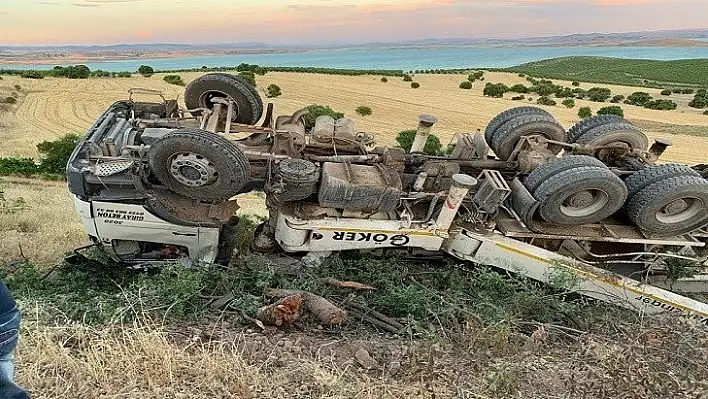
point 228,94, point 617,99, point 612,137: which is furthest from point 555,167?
point 617,99

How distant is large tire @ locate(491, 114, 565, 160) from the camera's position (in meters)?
6.57

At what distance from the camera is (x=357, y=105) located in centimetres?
3170

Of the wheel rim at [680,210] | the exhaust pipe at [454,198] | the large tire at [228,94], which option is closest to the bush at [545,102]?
the wheel rim at [680,210]

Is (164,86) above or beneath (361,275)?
beneath

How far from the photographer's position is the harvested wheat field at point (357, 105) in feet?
75.9

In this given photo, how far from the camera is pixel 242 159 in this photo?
505cm

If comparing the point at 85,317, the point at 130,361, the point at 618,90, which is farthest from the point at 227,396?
the point at 618,90

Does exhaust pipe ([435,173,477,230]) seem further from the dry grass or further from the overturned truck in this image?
the dry grass

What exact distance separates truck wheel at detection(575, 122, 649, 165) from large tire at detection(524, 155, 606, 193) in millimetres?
1297

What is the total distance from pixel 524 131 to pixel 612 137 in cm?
99

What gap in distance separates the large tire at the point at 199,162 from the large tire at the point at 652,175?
354cm

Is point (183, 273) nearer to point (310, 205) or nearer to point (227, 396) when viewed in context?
point (310, 205)

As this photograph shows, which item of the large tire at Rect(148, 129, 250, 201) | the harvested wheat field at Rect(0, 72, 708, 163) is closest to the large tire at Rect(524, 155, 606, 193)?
the large tire at Rect(148, 129, 250, 201)

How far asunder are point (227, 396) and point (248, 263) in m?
2.28
